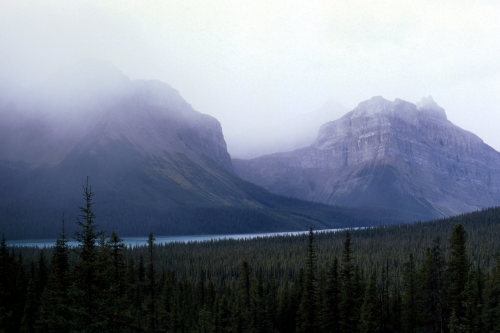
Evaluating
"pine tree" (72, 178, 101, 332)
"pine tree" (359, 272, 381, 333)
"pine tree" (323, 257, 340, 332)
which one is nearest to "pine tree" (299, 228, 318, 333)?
"pine tree" (323, 257, 340, 332)

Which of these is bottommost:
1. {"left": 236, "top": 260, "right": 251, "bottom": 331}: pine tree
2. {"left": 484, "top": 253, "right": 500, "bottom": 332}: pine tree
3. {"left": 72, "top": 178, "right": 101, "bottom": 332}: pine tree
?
{"left": 236, "top": 260, "right": 251, "bottom": 331}: pine tree

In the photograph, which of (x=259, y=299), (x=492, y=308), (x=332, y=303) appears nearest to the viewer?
(x=492, y=308)

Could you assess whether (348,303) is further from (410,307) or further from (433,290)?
(410,307)

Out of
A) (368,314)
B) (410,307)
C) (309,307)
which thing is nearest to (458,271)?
(410,307)

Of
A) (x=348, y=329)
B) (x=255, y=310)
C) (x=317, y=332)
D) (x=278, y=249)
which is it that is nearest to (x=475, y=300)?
(x=348, y=329)

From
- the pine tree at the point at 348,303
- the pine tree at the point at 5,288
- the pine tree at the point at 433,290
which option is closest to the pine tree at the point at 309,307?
the pine tree at the point at 348,303

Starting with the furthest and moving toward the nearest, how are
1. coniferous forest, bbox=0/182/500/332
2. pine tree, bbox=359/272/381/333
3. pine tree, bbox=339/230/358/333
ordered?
pine tree, bbox=339/230/358/333, pine tree, bbox=359/272/381/333, coniferous forest, bbox=0/182/500/332

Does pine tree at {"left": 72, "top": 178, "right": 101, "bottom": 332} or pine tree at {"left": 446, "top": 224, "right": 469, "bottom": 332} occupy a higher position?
pine tree at {"left": 72, "top": 178, "right": 101, "bottom": 332}

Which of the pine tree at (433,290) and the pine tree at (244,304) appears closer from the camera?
the pine tree at (433,290)

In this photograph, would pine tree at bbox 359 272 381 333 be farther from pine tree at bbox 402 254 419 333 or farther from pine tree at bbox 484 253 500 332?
pine tree at bbox 484 253 500 332

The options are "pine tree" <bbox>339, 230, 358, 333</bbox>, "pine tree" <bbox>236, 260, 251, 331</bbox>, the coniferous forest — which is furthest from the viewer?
"pine tree" <bbox>236, 260, 251, 331</bbox>

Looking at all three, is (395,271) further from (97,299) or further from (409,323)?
(97,299)

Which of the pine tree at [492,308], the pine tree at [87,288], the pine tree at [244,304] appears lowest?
the pine tree at [244,304]

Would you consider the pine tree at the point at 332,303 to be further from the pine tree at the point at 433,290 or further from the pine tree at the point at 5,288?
the pine tree at the point at 5,288
